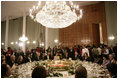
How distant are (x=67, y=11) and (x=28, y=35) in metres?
7.57

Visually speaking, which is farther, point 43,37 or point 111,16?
point 43,37

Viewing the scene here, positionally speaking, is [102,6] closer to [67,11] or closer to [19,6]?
[67,11]

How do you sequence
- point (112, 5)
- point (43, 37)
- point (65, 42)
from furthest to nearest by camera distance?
point (43, 37), point (65, 42), point (112, 5)

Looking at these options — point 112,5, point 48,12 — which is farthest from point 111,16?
point 48,12

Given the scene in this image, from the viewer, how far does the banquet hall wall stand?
8.12 meters

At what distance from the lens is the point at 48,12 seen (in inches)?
148

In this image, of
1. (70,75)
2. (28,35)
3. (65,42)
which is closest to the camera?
(70,75)

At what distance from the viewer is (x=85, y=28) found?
866cm

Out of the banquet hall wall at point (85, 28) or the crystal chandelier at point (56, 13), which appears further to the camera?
the banquet hall wall at point (85, 28)

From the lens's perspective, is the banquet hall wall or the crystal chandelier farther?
the banquet hall wall

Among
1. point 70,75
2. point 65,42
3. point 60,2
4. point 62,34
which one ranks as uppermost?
point 60,2

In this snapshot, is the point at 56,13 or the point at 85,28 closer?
the point at 56,13

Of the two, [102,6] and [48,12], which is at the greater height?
[102,6]

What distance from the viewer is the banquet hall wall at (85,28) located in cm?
812
